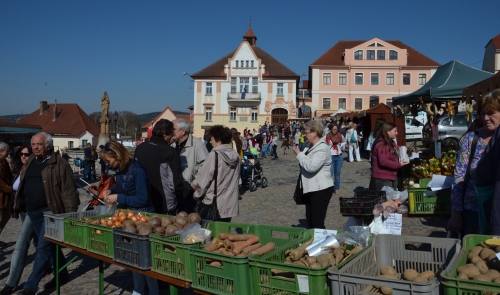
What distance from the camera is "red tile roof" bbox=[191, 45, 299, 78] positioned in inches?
2109

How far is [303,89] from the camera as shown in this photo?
198 feet

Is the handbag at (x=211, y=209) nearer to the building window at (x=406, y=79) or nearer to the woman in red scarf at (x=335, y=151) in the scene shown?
the woman in red scarf at (x=335, y=151)

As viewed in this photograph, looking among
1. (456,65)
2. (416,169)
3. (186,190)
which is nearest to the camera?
(186,190)

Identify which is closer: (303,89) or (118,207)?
(118,207)

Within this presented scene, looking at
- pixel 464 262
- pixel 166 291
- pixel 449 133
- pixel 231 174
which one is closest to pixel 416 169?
pixel 231 174

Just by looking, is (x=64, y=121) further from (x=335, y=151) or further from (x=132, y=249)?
(x=132, y=249)

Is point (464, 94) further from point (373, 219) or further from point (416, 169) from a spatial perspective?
point (373, 219)

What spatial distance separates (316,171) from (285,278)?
2706 millimetres

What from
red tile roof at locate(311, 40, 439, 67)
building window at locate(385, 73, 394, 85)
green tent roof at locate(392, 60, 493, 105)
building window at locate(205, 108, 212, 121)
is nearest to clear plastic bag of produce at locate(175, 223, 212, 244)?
green tent roof at locate(392, 60, 493, 105)

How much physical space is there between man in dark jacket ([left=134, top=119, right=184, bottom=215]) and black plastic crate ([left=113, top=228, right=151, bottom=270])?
1.35 m

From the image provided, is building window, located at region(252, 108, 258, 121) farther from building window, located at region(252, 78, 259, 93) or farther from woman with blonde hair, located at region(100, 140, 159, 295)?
woman with blonde hair, located at region(100, 140, 159, 295)

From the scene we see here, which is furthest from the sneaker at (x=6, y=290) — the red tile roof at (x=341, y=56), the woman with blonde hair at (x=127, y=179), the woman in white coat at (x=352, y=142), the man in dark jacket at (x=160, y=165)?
the red tile roof at (x=341, y=56)

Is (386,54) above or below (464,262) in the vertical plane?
above

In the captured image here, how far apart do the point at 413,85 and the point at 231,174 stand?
49937mm
